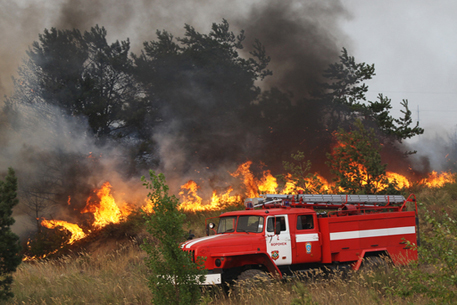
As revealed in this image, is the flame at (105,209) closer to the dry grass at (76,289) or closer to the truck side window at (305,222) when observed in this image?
the dry grass at (76,289)

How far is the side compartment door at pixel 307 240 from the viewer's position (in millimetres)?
9492

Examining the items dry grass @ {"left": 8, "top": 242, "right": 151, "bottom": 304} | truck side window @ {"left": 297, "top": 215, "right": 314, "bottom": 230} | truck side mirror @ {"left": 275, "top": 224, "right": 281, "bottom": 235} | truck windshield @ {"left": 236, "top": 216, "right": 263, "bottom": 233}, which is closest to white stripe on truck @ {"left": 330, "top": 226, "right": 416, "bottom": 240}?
truck side window @ {"left": 297, "top": 215, "right": 314, "bottom": 230}

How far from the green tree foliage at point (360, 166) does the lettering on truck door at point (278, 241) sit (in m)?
9.58

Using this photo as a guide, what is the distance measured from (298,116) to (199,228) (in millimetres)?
14628

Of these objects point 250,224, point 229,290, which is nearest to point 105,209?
point 250,224

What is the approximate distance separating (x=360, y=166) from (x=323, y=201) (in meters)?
9.03

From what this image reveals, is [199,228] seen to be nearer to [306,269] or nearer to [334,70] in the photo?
[306,269]

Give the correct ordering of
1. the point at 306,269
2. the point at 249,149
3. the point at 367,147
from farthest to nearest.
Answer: the point at 249,149
the point at 367,147
the point at 306,269

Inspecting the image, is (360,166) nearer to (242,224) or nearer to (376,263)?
(376,263)

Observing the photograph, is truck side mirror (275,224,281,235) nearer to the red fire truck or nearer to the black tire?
the red fire truck

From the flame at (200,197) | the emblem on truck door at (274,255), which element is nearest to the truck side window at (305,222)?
the emblem on truck door at (274,255)

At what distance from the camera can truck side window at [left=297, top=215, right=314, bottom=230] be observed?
9.70 meters

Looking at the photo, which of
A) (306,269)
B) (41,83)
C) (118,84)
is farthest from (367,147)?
(41,83)

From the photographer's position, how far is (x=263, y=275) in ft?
28.2
